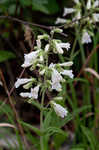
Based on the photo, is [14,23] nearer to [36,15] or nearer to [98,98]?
[36,15]

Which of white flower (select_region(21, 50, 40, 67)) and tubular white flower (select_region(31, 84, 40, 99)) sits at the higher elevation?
white flower (select_region(21, 50, 40, 67))

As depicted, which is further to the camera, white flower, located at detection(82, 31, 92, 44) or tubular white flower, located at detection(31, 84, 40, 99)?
white flower, located at detection(82, 31, 92, 44)

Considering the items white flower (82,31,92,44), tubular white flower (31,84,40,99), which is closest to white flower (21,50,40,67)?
tubular white flower (31,84,40,99)

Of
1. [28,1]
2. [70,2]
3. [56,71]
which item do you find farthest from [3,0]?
[56,71]

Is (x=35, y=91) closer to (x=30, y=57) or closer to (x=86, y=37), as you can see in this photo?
(x=30, y=57)

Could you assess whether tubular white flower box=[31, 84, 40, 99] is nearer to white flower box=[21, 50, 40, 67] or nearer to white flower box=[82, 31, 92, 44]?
white flower box=[21, 50, 40, 67]

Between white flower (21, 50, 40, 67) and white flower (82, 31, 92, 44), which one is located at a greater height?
white flower (82, 31, 92, 44)

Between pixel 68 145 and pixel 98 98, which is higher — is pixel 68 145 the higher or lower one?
the lower one

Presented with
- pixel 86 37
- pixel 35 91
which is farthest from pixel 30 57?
pixel 86 37

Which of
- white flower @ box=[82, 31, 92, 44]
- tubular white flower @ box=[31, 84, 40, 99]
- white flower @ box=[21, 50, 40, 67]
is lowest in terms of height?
tubular white flower @ box=[31, 84, 40, 99]

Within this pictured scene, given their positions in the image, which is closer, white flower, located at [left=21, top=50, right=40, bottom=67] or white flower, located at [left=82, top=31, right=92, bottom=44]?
white flower, located at [left=21, top=50, right=40, bottom=67]

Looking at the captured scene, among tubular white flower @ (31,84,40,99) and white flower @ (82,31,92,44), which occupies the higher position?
white flower @ (82,31,92,44)
